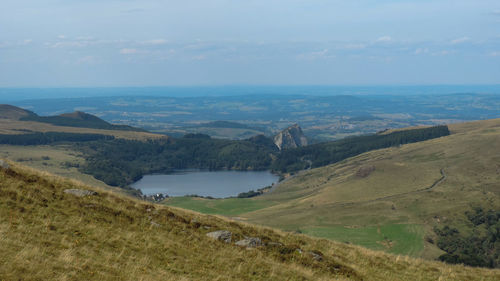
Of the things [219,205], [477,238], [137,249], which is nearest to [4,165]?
[137,249]

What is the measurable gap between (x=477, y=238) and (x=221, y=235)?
9534 cm

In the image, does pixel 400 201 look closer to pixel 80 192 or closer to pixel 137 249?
pixel 80 192

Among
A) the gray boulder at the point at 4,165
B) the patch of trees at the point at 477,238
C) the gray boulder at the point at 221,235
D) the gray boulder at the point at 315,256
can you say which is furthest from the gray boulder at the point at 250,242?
the patch of trees at the point at 477,238

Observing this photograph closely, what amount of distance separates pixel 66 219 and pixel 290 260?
13.1 meters

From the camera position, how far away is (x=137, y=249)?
22.6 meters

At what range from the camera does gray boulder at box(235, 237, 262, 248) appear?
90.2ft

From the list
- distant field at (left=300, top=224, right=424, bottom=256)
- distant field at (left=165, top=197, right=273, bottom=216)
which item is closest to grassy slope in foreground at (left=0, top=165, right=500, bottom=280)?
distant field at (left=300, top=224, right=424, bottom=256)

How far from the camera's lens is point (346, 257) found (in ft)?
101

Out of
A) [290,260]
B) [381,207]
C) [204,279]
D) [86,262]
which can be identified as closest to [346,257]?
[290,260]

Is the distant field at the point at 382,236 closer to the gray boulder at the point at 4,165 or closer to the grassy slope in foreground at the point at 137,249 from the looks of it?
the grassy slope in foreground at the point at 137,249

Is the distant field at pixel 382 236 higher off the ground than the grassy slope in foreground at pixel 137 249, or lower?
lower

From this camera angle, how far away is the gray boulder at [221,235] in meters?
27.9

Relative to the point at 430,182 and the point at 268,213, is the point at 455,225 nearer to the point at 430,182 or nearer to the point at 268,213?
the point at 430,182

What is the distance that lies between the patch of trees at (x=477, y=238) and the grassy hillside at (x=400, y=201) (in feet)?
8.62
